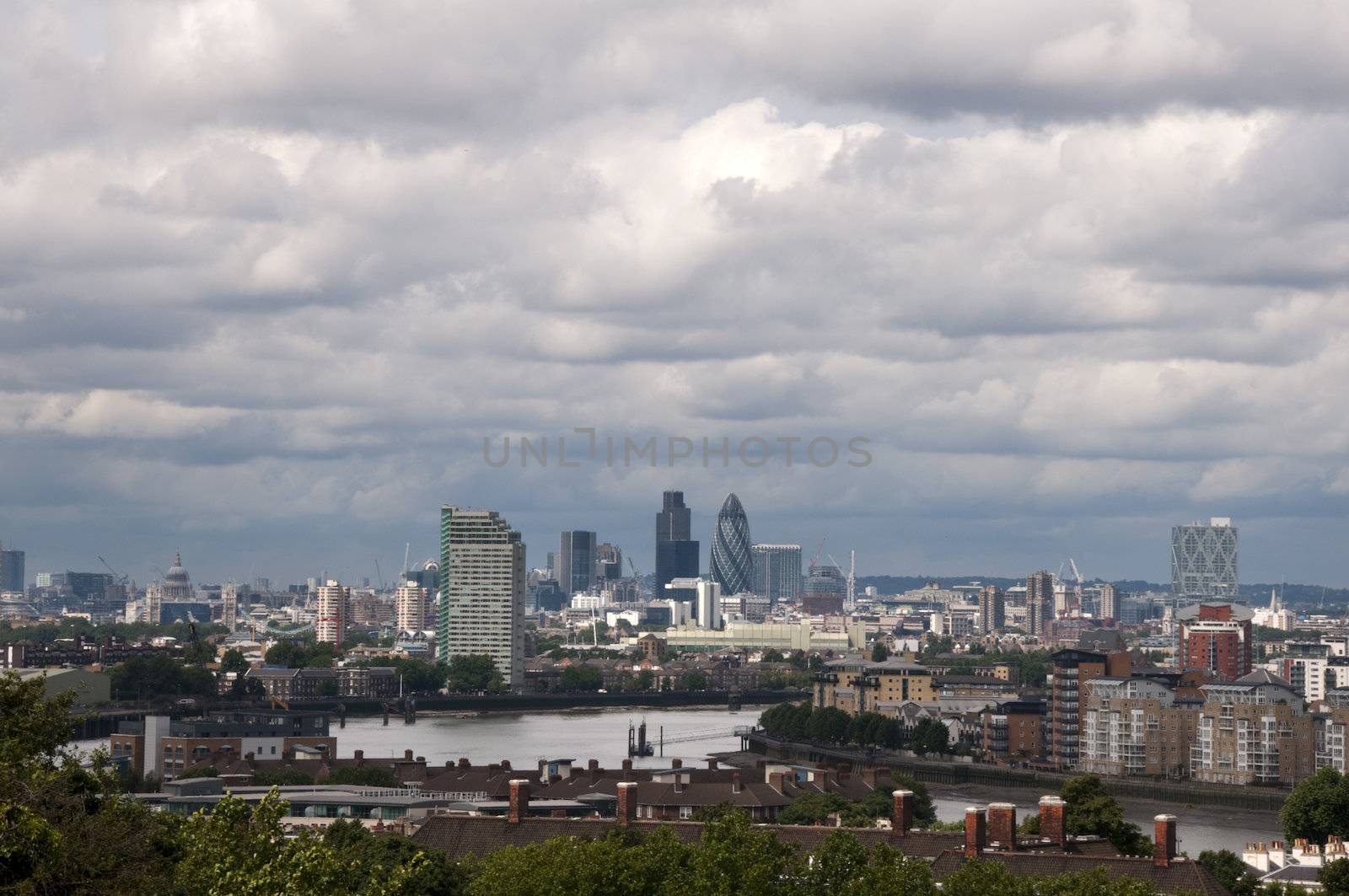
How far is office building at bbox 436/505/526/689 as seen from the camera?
470ft

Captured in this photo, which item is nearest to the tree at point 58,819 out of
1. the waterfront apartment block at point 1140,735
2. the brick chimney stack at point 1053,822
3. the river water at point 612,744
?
the brick chimney stack at point 1053,822

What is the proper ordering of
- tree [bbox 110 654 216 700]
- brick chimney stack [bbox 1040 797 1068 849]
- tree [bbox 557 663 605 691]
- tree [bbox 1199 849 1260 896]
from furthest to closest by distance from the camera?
tree [bbox 557 663 605 691]
tree [bbox 110 654 216 700]
tree [bbox 1199 849 1260 896]
brick chimney stack [bbox 1040 797 1068 849]

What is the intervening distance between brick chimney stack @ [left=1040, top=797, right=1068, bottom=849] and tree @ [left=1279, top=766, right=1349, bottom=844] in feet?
65.8

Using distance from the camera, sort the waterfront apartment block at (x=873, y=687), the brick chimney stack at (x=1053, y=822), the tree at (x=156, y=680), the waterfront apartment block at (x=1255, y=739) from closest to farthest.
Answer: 1. the brick chimney stack at (x=1053, y=822)
2. the waterfront apartment block at (x=1255, y=739)
3. the waterfront apartment block at (x=873, y=687)
4. the tree at (x=156, y=680)

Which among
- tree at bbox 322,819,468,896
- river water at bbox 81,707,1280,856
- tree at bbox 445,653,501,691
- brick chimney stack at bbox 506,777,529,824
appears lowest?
river water at bbox 81,707,1280,856

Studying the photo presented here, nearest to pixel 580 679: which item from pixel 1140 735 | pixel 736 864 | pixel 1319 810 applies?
pixel 1140 735

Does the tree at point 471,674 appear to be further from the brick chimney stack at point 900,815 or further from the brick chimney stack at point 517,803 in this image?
the brick chimney stack at point 900,815

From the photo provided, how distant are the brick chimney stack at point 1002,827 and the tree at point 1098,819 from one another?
480cm

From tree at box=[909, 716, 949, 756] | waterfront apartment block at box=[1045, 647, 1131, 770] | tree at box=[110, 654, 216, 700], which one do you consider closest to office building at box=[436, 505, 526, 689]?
tree at box=[110, 654, 216, 700]

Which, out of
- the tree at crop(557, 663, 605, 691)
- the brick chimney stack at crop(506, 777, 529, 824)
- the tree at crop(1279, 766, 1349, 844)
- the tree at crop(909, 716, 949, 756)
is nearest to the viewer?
the brick chimney stack at crop(506, 777, 529, 824)

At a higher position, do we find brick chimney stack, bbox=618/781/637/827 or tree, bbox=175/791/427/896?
tree, bbox=175/791/427/896

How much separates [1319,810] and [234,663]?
291 feet

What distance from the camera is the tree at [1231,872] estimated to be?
26216mm

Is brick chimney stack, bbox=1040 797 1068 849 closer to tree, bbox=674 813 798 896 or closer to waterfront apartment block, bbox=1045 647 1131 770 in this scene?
tree, bbox=674 813 798 896
